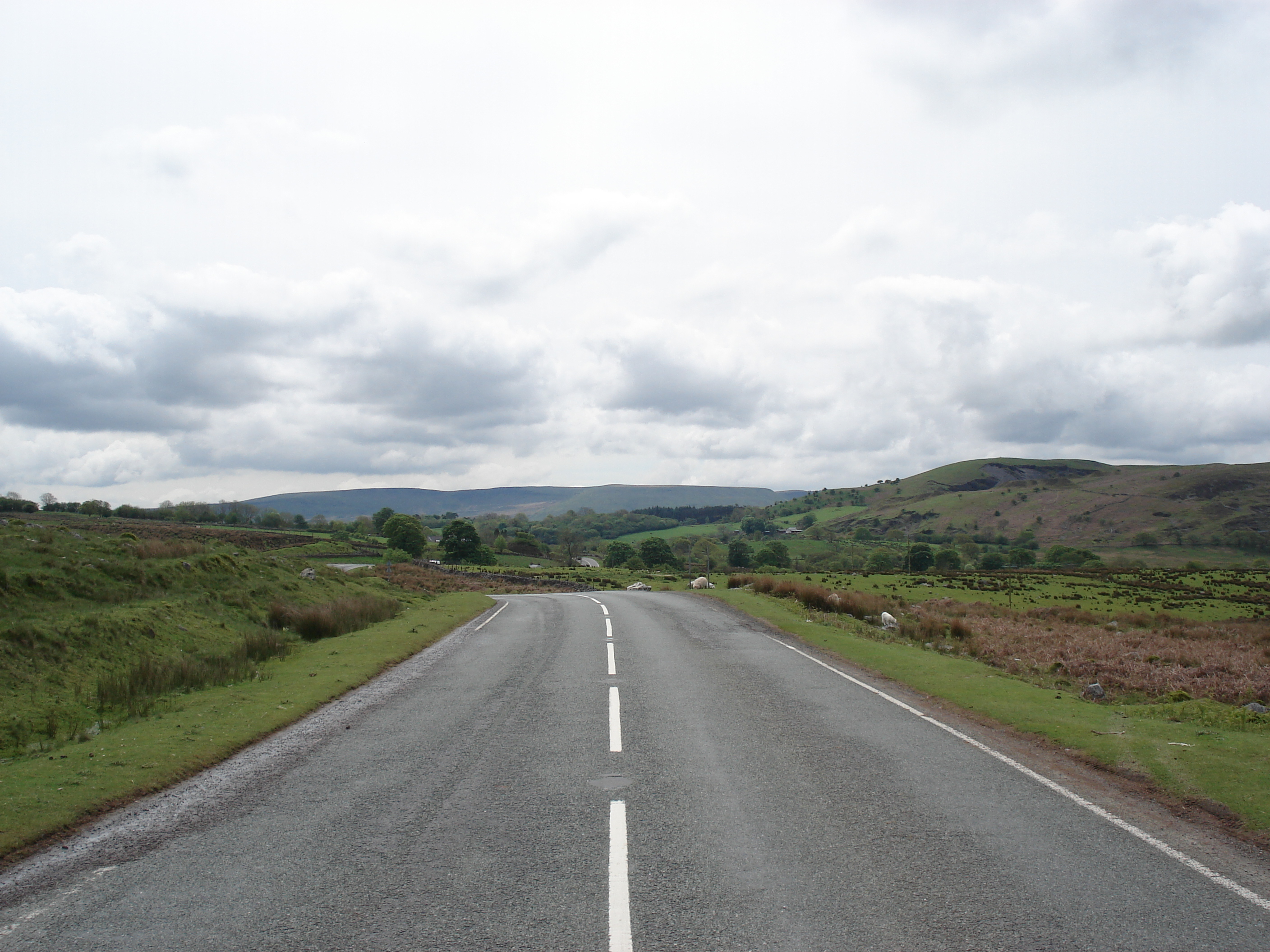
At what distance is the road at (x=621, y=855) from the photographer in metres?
5.07

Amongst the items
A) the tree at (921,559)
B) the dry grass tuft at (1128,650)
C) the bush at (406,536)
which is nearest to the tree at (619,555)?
the bush at (406,536)

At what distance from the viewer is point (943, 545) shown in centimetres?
16338

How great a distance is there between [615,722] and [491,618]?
18.5 meters

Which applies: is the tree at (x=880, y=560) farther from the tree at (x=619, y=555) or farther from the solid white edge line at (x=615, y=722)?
the solid white edge line at (x=615, y=722)

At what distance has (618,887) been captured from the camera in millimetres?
5625

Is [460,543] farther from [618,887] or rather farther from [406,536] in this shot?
[618,887]

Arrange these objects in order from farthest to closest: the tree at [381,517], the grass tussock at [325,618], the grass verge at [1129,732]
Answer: the tree at [381,517], the grass tussock at [325,618], the grass verge at [1129,732]

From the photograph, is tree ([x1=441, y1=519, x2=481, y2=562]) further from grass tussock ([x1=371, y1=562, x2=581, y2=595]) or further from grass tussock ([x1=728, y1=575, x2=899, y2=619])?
grass tussock ([x1=728, y1=575, x2=899, y2=619])

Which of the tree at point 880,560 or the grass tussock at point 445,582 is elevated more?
the grass tussock at point 445,582

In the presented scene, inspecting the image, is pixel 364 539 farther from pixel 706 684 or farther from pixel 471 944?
pixel 471 944

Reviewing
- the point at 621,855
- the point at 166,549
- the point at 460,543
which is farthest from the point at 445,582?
the point at 621,855

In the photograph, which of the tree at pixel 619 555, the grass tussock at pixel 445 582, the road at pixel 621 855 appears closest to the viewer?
the road at pixel 621 855

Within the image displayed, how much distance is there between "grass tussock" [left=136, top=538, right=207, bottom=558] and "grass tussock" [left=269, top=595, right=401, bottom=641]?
13.6ft

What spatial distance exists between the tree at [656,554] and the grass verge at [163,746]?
103616 mm
